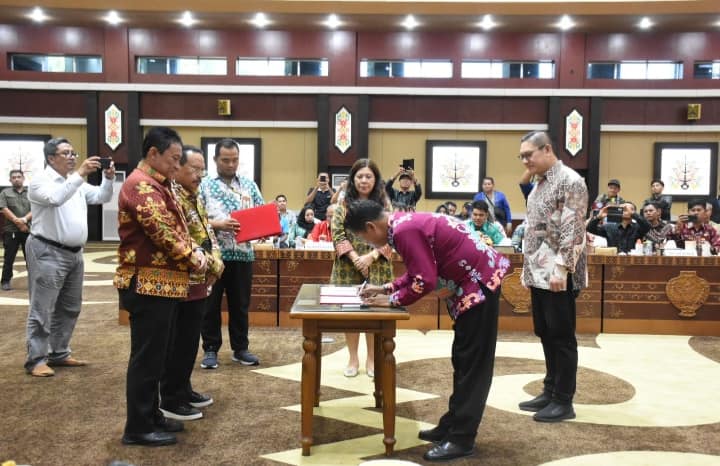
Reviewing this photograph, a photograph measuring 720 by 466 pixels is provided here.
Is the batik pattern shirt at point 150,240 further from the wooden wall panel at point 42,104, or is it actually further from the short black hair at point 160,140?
the wooden wall panel at point 42,104

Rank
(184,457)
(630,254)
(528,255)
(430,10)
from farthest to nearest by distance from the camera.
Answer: (430,10)
(630,254)
(528,255)
(184,457)

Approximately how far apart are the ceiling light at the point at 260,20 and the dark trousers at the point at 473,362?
941 centimetres

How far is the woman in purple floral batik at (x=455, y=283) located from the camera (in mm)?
2375

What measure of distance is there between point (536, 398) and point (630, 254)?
2.39 m

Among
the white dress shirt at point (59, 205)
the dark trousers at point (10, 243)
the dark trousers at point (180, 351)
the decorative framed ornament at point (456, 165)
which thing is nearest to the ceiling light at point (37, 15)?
the dark trousers at point (10, 243)

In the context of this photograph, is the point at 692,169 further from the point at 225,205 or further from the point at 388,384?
the point at 388,384

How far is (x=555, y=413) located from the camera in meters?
3.04

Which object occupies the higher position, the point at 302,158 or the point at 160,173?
the point at 302,158

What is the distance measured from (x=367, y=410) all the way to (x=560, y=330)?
1.08 meters

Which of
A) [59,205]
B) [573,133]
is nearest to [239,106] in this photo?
[573,133]

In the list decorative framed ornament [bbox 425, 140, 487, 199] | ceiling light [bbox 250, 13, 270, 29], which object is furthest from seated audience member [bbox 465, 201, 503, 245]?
ceiling light [bbox 250, 13, 270, 29]

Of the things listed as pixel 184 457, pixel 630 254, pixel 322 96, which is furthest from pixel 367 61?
pixel 184 457

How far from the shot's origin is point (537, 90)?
1119 centimetres

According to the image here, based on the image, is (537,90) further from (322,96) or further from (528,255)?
(528,255)
